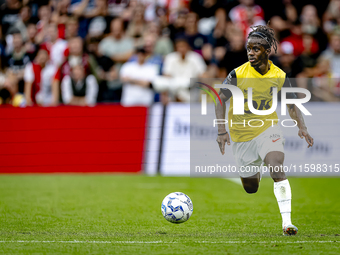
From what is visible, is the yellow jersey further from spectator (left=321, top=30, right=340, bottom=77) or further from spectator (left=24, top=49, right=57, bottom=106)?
spectator (left=24, top=49, right=57, bottom=106)

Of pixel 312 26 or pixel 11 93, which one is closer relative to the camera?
pixel 11 93

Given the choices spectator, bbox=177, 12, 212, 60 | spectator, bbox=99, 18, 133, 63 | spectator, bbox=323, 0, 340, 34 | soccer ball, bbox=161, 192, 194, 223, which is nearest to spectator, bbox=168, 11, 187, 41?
spectator, bbox=177, 12, 212, 60

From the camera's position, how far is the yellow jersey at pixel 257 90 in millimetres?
6215

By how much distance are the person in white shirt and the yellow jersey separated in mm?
6066

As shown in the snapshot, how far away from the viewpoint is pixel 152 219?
22.5 feet

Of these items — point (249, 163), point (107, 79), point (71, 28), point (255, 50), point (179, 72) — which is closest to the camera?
point (255, 50)

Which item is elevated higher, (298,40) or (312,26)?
(312,26)

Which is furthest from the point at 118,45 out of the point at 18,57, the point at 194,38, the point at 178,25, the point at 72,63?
the point at 18,57

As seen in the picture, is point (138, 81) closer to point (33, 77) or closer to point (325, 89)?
point (33, 77)

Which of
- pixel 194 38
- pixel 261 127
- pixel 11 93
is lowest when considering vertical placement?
pixel 261 127

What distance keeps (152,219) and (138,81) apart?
6003 mm

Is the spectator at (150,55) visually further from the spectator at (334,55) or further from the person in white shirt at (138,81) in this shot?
the spectator at (334,55)

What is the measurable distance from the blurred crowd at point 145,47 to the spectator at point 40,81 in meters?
0.03

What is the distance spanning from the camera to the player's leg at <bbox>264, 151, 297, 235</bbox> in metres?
5.77
